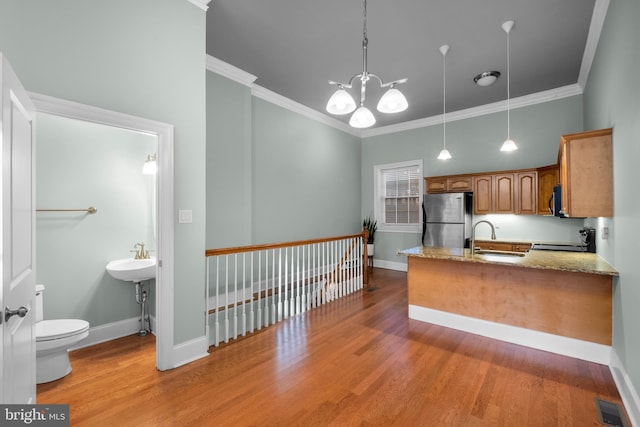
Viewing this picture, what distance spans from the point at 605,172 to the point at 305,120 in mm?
4370

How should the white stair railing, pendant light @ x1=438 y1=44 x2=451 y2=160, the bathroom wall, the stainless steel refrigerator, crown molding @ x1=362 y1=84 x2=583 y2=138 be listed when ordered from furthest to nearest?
the stainless steel refrigerator
crown molding @ x1=362 y1=84 x2=583 y2=138
pendant light @ x1=438 y1=44 x2=451 y2=160
the white stair railing
the bathroom wall

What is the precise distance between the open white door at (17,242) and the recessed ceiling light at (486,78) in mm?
4946

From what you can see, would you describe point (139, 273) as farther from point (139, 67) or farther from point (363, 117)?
point (363, 117)

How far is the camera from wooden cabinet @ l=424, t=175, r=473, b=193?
17.7 ft

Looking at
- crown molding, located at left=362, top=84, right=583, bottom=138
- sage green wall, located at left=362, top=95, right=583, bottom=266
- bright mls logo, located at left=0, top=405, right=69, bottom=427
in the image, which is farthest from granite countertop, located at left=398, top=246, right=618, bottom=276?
bright mls logo, located at left=0, top=405, right=69, bottom=427

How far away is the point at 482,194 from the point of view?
17.1ft

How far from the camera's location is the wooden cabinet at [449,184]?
5.39m

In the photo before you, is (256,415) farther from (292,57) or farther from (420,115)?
(420,115)

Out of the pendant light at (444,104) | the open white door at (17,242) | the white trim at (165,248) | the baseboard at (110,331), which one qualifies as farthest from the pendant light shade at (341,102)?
the baseboard at (110,331)

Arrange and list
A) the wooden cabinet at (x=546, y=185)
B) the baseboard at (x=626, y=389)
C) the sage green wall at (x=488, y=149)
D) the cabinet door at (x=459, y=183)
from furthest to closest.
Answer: the cabinet door at (x=459, y=183), the sage green wall at (x=488, y=149), the wooden cabinet at (x=546, y=185), the baseboard at (x=626, y=389)

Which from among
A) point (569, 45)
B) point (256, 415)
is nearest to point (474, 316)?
point (256, 415)

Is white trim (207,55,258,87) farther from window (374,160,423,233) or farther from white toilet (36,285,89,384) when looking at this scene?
window (374,160,423,233)

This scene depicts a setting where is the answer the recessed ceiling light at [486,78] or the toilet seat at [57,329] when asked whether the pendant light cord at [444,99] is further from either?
the toilet seat at [57,329]

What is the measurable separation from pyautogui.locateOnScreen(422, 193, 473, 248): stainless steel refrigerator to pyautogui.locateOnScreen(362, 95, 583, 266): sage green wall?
1.74 ft
